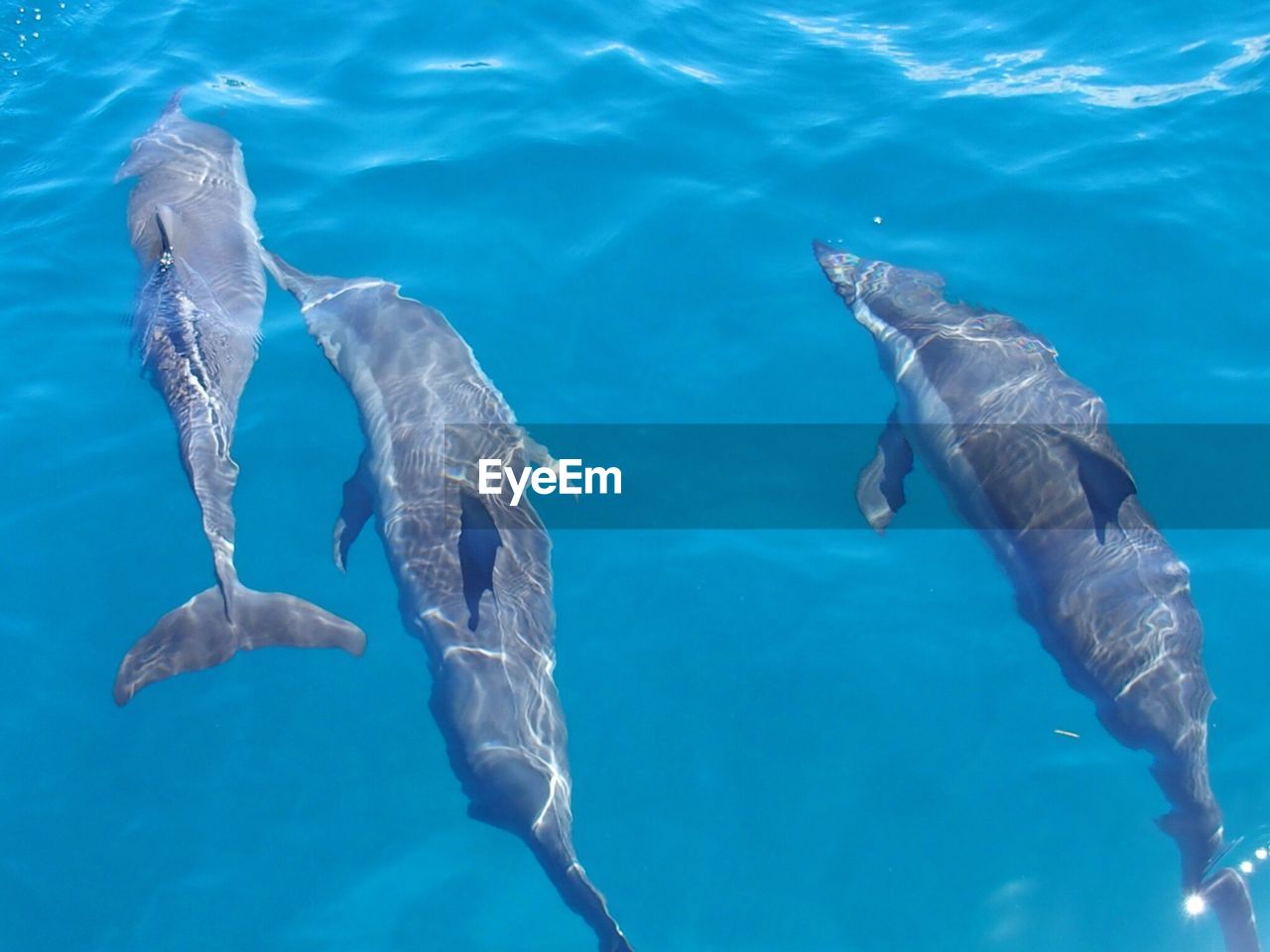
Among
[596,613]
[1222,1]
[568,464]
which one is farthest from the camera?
[1222,1]

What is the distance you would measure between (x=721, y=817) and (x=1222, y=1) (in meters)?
13.3

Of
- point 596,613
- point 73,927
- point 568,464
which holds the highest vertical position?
point 568,464

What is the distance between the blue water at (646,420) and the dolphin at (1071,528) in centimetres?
28

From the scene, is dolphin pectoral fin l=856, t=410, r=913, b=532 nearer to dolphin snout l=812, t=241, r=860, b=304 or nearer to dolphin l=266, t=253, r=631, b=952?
dolphin snout l=812, t=241, r=860, b=304

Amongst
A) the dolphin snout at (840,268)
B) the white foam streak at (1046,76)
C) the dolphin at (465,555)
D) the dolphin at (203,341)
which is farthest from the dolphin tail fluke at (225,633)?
the white foam streak at (1046,76)

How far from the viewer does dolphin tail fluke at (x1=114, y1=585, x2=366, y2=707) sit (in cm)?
820

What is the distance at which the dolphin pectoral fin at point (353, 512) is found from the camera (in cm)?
898

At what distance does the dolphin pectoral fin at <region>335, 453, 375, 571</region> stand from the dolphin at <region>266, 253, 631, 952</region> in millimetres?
11

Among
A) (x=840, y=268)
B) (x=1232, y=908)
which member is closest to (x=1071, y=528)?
(x=1232, y=908)

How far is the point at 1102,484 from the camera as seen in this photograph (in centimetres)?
765

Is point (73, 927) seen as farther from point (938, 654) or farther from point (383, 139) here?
point (383, 139)

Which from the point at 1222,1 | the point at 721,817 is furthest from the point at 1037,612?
the point at 1222,1

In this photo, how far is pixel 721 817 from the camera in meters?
7.61

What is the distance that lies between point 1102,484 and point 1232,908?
2.78 meters
